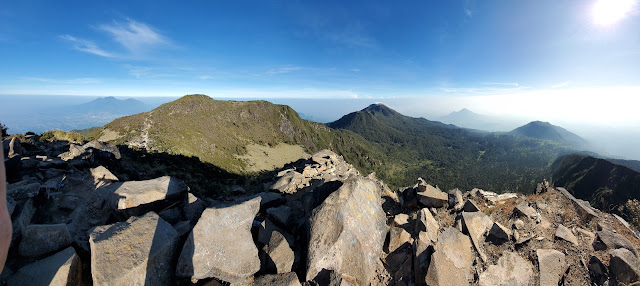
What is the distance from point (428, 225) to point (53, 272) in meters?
12.2

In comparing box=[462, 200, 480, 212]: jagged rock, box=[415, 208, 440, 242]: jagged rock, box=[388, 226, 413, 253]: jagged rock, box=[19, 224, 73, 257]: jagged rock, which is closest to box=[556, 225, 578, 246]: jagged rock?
box=[462, 200, 480, 212]: jagged rock

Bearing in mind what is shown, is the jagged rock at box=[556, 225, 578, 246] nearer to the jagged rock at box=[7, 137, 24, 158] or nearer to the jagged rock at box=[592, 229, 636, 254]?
the jagged rock at box=[592, 229, 636, 254]

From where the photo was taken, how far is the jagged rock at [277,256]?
338 inches

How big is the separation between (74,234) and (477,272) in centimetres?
1426

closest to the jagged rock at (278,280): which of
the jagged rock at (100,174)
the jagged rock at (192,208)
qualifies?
the jagged rock at (192,208)

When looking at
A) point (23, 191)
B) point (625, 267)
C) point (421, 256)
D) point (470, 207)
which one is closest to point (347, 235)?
point (421, 256)

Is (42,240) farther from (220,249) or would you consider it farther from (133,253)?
(220,249)

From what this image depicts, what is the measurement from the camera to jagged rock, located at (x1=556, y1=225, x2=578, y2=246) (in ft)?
32.2

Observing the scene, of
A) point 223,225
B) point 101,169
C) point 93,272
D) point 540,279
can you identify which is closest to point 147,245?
point 93,272

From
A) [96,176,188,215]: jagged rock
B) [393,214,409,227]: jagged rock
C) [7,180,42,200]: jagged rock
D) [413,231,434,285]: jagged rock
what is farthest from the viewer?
[393,214,409,227]: jagged rock

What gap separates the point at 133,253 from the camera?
7469 mm

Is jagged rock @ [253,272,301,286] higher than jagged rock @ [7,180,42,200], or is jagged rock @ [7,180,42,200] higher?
jagged rock @ [7,180,42,200]

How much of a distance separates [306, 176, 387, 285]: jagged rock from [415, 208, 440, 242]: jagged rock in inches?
61.9

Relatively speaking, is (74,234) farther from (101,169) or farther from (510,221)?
(510,221)
